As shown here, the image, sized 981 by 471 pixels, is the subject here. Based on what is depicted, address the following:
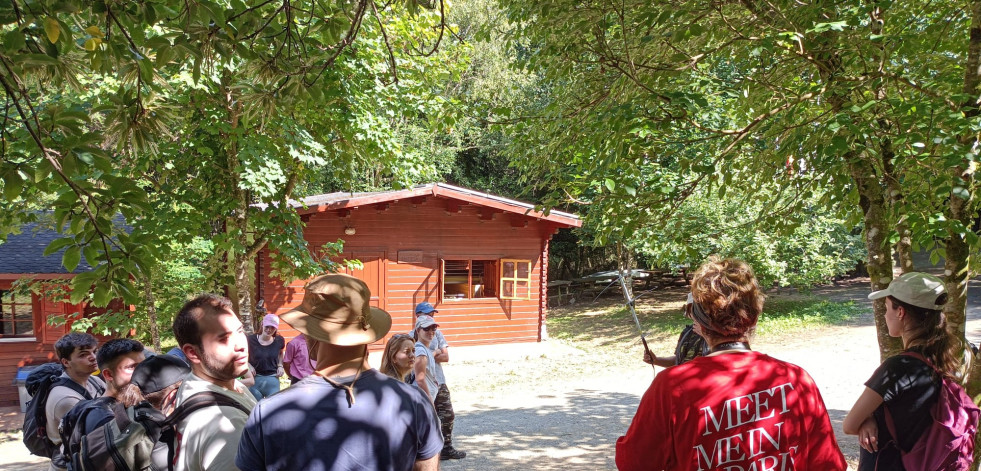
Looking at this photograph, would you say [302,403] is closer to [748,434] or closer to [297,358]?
[748,434]

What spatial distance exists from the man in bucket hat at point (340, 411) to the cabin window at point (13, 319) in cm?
1401

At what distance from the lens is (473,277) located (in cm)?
1662

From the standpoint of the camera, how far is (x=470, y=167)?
29.0 metres

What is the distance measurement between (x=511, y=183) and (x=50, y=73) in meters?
24.4

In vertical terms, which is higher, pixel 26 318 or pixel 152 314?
pixel 152 314

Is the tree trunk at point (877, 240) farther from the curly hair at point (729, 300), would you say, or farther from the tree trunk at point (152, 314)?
the tree trunk at point (152, 314)

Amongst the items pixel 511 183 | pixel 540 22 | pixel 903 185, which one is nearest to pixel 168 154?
pixel 540 22

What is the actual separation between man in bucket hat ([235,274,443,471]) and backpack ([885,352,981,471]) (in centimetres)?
202

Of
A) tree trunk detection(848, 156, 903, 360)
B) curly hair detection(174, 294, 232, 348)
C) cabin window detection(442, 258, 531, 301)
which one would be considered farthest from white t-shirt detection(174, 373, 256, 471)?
cabin window detection(442, 258, 531, 301)

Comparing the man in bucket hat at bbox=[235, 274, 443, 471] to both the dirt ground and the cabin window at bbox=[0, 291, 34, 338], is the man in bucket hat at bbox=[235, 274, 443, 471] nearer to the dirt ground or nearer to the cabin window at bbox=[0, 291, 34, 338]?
the dirt ground

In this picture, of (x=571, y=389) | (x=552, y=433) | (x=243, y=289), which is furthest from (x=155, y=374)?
(x=571, y=389)

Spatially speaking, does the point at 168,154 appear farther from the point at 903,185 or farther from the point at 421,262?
the point at 903,185

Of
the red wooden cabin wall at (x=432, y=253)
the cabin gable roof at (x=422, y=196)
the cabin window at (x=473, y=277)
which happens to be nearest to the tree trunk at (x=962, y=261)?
the cabin gable roof at (x=422, y=196)

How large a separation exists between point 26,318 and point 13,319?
433 mm
